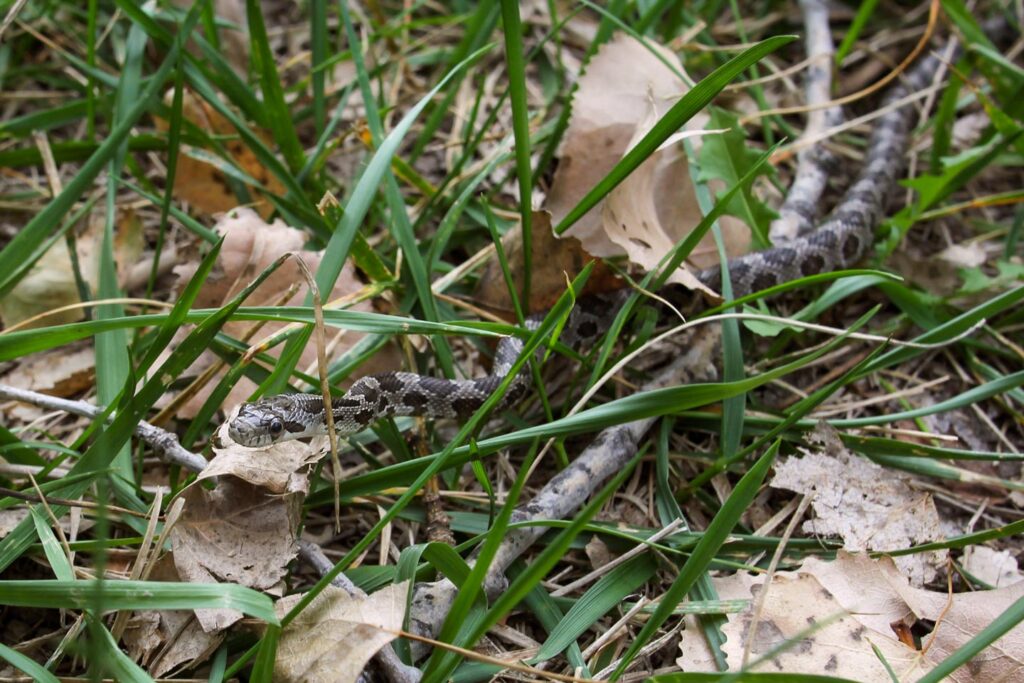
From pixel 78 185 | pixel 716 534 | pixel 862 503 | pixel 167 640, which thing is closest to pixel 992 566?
pixel 862 503

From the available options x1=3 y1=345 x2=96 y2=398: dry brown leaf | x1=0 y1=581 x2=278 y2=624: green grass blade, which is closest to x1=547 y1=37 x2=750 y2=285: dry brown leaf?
x1=0 y1=581 x2=278 y2=624: green grass blade

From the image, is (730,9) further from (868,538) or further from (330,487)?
(330,487)

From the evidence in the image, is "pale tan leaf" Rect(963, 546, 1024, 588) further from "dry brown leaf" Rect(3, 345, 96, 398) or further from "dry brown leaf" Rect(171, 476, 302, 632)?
"dry brown leaf" Rect(3, 345, 96, 398)

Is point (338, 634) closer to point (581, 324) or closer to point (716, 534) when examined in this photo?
point (716, 534)

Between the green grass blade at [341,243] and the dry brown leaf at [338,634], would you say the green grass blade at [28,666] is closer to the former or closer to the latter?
the dry brown leaf at [338,634]

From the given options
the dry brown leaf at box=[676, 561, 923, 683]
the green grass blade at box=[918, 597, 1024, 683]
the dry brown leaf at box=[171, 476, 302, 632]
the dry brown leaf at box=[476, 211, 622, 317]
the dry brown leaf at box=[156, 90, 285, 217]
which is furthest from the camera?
the dry brown leaf at box=[156, 90, 285, 217]

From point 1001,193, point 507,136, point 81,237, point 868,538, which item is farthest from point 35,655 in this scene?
point 1001,193

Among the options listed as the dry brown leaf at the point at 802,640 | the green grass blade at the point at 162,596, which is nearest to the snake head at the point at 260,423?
the green grass blade at the point at 162,596
